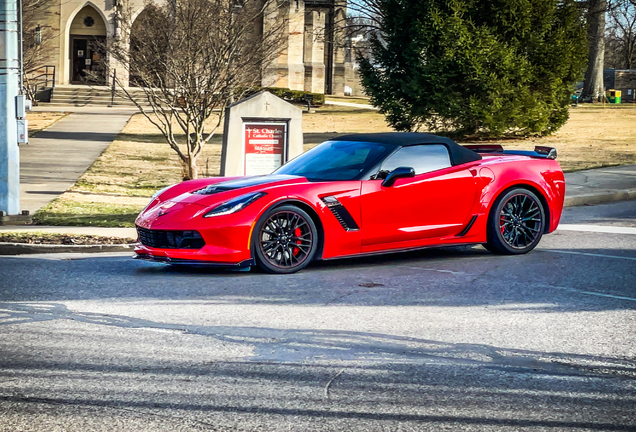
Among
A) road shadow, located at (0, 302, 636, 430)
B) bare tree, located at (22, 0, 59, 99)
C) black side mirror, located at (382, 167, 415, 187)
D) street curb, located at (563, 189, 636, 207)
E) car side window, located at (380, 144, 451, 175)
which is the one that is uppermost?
bare tree, located at (22, 0, 59, 99)

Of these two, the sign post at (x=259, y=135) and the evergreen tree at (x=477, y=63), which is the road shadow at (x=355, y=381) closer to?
the sign post at (x=259, y=135)

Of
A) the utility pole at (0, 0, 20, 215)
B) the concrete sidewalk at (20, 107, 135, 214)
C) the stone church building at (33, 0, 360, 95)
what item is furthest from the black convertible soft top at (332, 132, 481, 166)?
the stone church building at (33, 0, 360, 95)

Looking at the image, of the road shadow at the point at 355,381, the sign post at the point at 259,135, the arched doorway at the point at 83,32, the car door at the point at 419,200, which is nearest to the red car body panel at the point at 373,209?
the car door at the point at 419,200

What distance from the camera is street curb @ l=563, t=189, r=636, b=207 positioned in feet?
48.9

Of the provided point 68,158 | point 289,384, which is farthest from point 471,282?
point 68,158

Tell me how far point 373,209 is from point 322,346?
3.11 meters

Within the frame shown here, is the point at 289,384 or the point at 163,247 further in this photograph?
the point at 163,247

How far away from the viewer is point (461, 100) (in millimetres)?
25734

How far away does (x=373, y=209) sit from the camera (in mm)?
8727

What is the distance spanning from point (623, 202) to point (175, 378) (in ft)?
39.9

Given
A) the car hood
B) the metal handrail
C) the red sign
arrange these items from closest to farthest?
the car hood → the red sign → the metal handrail

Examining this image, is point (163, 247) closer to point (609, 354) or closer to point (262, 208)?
point (262, 208)

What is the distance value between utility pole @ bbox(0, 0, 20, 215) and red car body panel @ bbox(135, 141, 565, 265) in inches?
178

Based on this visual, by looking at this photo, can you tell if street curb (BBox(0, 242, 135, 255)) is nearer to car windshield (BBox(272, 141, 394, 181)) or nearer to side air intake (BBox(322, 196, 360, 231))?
car windshield (BBox(272, 141, 394, 181))
